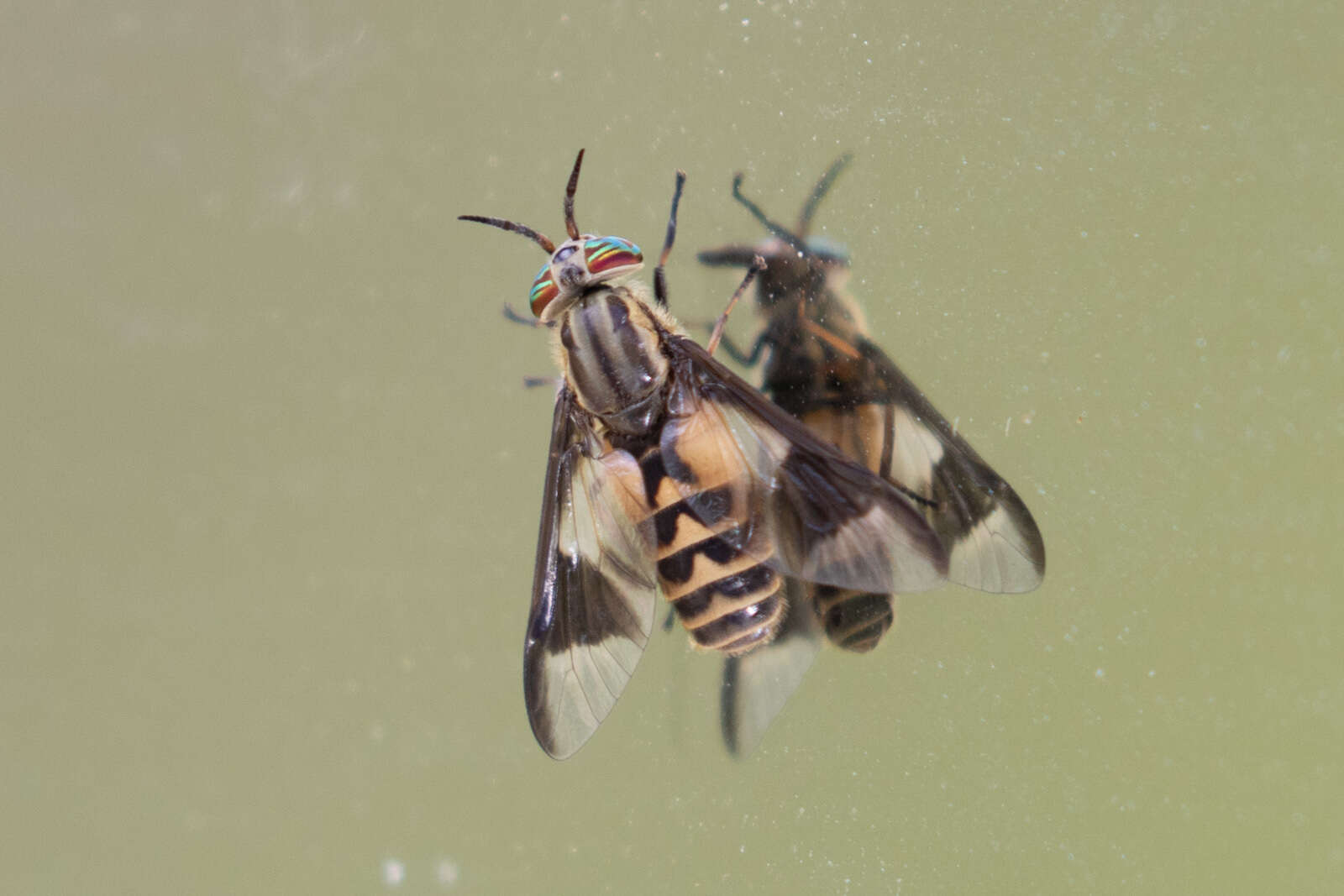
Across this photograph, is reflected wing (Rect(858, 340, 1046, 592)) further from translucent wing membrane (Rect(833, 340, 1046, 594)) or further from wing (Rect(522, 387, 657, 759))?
wing (Rect(522, 387, 657, 759))

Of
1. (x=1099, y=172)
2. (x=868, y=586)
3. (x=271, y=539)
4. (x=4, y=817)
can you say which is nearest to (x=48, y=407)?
(x=271, y=539)

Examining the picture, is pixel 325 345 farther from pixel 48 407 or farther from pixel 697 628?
pixel 697 628

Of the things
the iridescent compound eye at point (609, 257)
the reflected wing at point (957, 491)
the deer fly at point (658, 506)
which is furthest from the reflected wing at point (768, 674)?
the iridescent compound eye at point (609, 257)

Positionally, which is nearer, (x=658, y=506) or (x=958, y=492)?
(x=958, y=492)

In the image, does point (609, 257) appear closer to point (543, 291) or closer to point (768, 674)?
point (543, 291)

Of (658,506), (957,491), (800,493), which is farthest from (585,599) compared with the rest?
(957,491)

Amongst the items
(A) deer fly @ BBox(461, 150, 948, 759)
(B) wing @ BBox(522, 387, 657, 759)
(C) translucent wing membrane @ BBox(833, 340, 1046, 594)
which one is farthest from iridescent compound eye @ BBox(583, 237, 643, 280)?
(C) translucent wing membrane @ BBox(833, 340, 1046, 594)

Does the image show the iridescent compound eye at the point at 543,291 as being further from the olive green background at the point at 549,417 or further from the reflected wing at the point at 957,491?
the reflected wing at the point at 957,491
